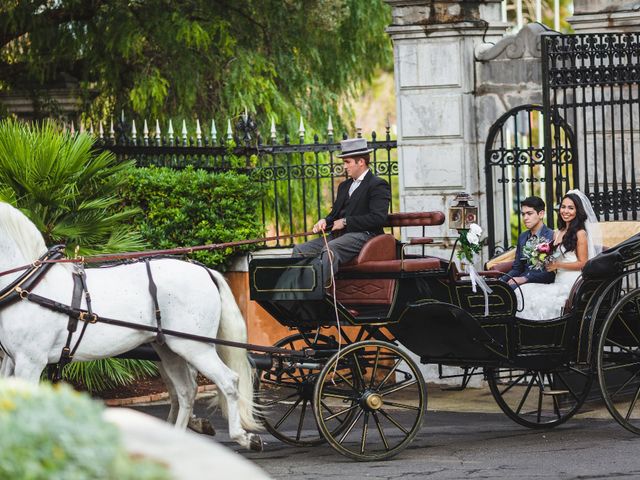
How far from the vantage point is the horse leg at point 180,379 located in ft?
29.2

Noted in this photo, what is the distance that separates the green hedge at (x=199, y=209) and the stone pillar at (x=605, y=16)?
345 cm

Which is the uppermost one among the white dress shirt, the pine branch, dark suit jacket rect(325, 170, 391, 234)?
the pine branch

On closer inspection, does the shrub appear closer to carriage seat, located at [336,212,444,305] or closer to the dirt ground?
carriage seat, located at [336,212,444,305]

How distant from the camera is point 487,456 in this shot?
8.66m

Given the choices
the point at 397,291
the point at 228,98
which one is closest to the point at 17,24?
the point at 228,98

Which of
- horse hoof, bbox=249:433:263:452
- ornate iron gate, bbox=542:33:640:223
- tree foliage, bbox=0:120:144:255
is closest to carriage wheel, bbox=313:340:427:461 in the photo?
horse hoof, bbox=249:433:263:452

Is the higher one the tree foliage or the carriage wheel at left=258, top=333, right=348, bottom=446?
the tree foliage

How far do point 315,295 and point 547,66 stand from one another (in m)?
3.27

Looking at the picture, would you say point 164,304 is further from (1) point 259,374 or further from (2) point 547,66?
(2) point 547,66

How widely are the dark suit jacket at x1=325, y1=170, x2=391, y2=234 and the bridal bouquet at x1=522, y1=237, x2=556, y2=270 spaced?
4.10 feet

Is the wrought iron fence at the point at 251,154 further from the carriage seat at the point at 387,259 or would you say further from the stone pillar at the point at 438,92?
the carriage seat at the point at 387,259

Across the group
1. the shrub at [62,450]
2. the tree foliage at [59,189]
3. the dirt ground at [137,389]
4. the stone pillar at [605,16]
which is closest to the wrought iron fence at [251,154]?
the tree foliage at [59,189]

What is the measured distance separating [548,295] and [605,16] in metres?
3.67

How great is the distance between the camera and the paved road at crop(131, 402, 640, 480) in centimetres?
Answer: 808
